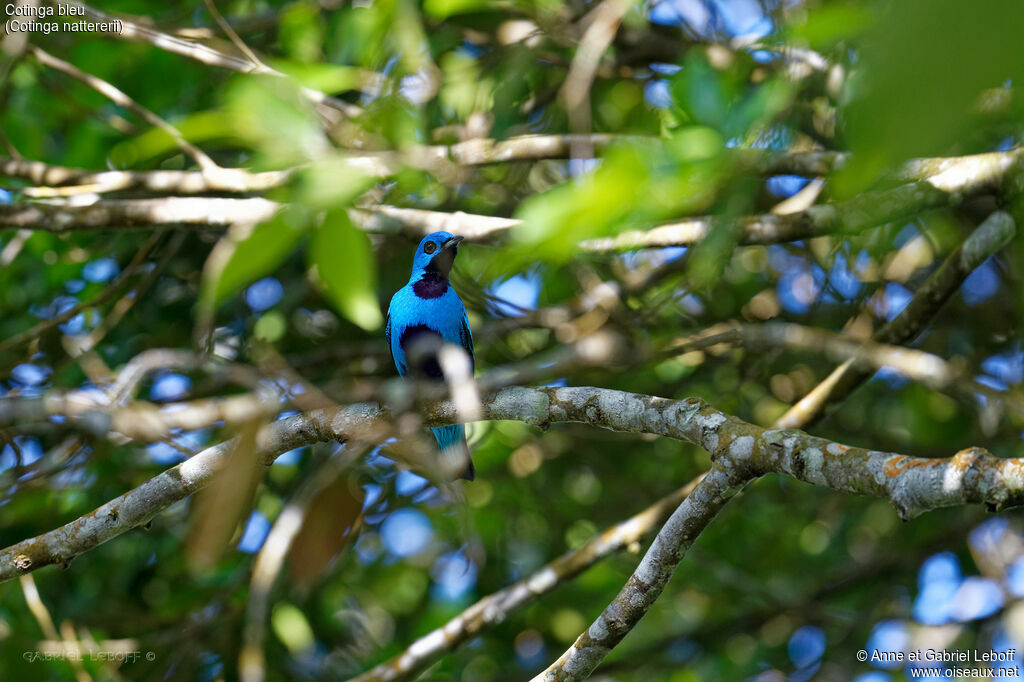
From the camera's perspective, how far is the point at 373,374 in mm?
5473

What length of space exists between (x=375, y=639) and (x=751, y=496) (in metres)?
2.83

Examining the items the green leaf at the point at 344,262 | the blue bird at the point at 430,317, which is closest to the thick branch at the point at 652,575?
the green leaf at the point at 344,262

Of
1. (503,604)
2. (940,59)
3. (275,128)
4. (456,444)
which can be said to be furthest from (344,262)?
(456,444)

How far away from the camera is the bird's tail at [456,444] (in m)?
4.43

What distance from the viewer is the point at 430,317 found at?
16.5 ft

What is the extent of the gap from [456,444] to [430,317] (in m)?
0.82

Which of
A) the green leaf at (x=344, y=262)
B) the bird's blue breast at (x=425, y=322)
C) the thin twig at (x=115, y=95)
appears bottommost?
the bird's blue breast at (x=425, y=322)

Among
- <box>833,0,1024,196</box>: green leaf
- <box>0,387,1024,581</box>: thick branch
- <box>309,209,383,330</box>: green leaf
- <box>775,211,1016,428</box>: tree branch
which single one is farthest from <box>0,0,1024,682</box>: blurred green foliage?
<box>833,0,1024,196</box>: green leaf

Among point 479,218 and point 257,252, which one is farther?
point 479,218

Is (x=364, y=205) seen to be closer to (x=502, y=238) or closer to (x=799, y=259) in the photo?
(x=502, y=238)

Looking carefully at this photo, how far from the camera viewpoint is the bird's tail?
14.5ft

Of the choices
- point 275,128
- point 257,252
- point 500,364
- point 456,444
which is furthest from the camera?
point 500,364

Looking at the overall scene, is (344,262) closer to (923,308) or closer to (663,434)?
(663,434)

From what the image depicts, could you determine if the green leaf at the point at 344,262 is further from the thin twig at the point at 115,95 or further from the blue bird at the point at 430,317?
the blue bird at the point at 430,317
